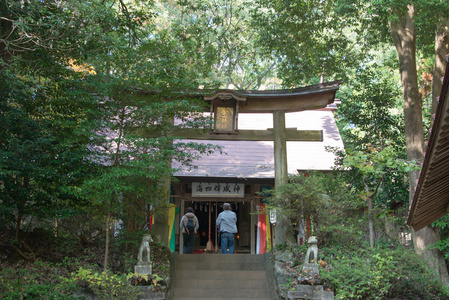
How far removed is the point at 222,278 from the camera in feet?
29.7

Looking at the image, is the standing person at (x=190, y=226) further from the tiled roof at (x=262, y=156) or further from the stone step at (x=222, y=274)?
the tiled roof at (x=262, y=156)

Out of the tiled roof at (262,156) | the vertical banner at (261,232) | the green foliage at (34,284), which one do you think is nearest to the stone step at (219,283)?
the green foliage at (34,284)

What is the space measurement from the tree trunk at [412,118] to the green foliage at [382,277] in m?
0.92

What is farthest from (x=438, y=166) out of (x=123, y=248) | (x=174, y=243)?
(x=174, y=243)

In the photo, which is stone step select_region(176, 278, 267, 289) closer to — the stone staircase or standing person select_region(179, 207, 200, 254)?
the stone staircase

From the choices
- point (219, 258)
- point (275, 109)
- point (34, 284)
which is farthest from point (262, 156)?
point (34, 284)

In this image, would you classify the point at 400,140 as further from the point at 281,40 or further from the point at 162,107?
the point at 162,107

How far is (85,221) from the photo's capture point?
29.2ft

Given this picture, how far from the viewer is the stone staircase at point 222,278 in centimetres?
848

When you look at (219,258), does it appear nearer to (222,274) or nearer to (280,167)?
(222,274)

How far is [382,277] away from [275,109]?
5278 millimetres

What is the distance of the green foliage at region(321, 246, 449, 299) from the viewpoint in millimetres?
7047

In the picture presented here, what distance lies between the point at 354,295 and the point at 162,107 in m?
5.12

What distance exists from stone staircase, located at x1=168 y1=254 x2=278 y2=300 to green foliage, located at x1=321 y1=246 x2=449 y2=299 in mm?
1687
